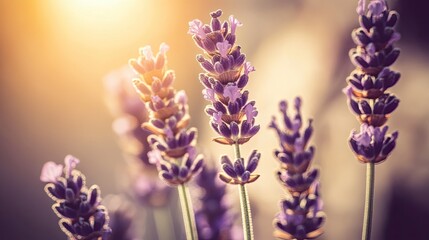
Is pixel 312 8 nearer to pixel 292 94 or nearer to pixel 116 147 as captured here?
pixel 292 94

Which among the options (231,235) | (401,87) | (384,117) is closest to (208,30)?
(384,117)

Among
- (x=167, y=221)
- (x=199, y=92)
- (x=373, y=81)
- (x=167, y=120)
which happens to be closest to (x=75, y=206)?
(x=167, y=120)

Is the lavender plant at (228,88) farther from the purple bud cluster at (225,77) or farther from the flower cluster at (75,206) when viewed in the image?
the flower cluster at (75,206)

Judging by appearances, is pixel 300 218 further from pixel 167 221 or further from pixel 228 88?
pixel 167 221

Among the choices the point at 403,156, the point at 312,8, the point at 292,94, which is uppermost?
the point at 312,8

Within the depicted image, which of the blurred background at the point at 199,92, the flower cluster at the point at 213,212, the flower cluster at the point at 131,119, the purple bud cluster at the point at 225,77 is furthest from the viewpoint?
the blurred background at the point at 199,92

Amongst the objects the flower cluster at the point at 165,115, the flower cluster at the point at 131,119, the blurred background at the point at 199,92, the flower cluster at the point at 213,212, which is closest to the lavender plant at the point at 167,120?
the flower cluster at the point at 165,115
